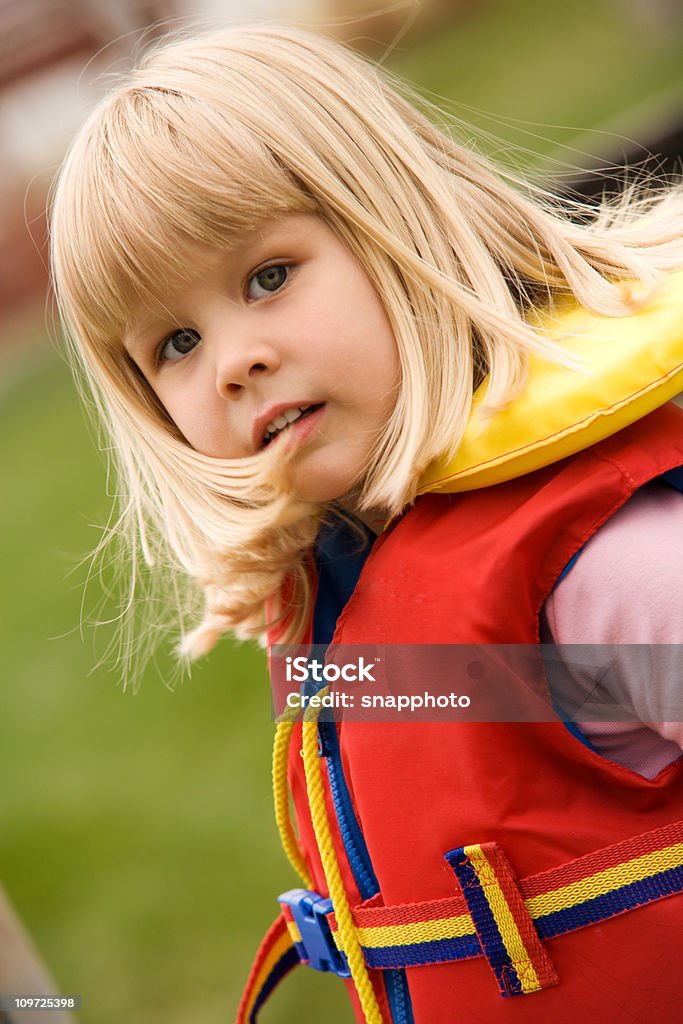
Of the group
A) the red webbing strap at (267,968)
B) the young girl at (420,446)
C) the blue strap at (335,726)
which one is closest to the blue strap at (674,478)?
the young girl at (420,446)

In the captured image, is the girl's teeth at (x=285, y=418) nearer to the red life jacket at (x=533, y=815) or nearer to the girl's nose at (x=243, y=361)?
the girl's nose at (x=243, y=361)

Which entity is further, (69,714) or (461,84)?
(461,84)

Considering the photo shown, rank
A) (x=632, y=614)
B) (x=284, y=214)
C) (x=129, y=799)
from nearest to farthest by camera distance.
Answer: (x=632, y=614) < (x=284, y=214) < (x=129, y=799)

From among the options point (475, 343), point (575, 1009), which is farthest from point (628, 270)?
point (575, 1009)

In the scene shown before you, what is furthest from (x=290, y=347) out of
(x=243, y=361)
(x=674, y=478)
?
(x=674, y=478)

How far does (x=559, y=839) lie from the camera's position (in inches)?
31.2

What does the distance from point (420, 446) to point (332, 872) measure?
39cm

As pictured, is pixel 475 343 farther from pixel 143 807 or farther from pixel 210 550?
pixel 143 807

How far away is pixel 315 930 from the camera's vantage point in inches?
38.6

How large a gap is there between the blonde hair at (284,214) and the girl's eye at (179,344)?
0.04 metres

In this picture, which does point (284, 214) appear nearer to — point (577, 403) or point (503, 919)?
point (577, 403)

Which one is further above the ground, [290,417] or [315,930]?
[290,417]

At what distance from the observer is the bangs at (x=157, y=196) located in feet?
2.70

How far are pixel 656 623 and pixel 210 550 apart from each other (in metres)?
0.42
